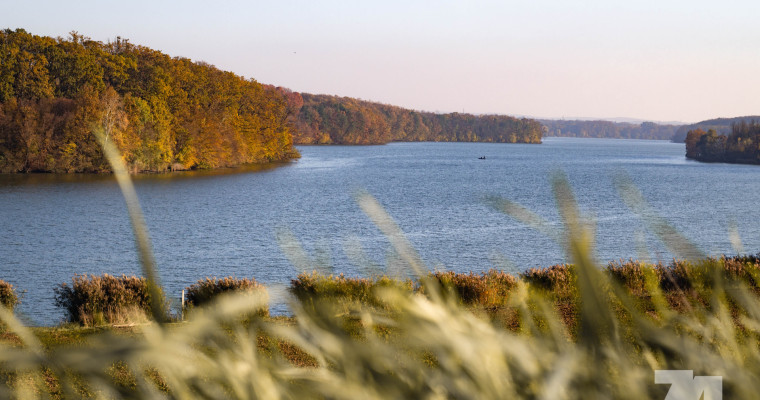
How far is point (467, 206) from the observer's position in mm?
54719

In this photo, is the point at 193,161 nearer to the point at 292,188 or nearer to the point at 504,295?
the point at 292,188

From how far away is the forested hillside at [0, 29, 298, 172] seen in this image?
211 ft

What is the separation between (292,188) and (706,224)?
3582cm

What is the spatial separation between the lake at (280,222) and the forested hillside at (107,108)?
2.73m

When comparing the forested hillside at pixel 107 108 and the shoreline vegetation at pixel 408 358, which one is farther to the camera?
the forested hillside at pixel 107 108

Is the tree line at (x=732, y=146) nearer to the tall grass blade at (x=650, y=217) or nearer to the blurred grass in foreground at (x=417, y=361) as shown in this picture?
the tall grass blade at (x=650, y=217)

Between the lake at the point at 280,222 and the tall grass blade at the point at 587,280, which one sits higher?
the tall grass blade at the point at 587,280

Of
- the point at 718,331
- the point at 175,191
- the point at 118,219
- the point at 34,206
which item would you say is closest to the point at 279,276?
the point at 118,219

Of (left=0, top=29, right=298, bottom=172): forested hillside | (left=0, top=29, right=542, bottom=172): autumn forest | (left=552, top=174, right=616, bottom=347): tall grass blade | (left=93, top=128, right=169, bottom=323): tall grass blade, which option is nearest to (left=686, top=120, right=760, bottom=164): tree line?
(left=0, top=29, right=542, bottom=172): autumn forest

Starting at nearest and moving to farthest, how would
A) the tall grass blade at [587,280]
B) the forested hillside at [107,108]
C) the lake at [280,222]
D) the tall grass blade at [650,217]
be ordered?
the tall grass blade at [587,280] → the tall grass blade at [650,217] → the lake at [280,222] → the forested hillside at [107,108]

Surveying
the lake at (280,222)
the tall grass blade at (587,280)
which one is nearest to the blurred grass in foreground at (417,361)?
the tall grass blade at (587,280)

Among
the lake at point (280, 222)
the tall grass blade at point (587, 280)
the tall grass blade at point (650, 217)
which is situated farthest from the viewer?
the lake at point (280, 222)

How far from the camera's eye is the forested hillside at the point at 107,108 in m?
64.4

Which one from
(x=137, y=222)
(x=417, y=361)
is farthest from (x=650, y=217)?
(x=137, y=222)
